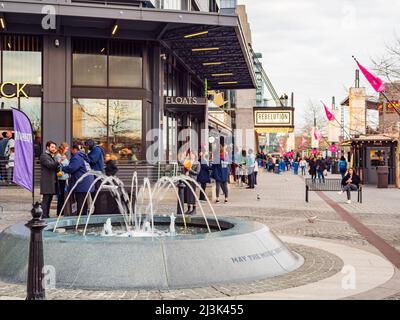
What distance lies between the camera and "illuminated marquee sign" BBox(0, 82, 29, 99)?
2683 centimetres

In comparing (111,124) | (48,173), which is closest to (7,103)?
(111,124)

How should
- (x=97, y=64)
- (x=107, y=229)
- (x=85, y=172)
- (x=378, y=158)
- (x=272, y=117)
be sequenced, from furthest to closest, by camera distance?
1. (x=272, y=117)
2. (x=378, y=158)
3. (x=97, y=64)
4. (x=85, y=172)
5. (x=107, y=229)

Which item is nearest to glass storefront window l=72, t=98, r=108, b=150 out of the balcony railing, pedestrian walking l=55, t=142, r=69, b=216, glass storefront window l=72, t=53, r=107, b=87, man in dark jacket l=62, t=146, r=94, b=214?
glass storefront window l=72, t=53, r=107, b=87

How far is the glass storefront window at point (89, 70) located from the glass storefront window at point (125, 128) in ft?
4.05

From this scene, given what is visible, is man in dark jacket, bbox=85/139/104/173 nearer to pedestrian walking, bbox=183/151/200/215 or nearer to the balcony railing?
pedestrian walking, bbox=183/151/200/215

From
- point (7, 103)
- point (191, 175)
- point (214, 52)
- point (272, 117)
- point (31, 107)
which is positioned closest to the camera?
point (191, 175)

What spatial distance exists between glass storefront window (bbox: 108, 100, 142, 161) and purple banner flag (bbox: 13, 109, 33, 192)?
1493cm

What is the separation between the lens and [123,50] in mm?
28531

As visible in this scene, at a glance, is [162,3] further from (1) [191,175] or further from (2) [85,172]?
(2) [85,172]

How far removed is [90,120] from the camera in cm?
2777

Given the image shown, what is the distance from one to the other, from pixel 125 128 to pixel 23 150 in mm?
15396

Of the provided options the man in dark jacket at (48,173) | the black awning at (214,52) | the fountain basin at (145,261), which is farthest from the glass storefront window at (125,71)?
the fountain basin at (145,261)
